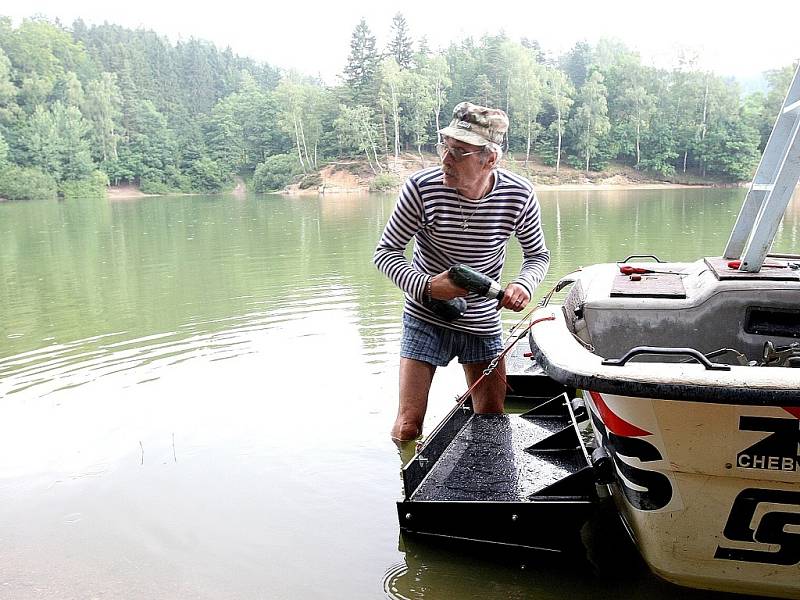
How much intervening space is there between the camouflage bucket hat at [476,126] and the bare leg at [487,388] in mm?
1198

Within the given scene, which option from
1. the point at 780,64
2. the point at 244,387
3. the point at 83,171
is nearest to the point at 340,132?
the point at 83,171

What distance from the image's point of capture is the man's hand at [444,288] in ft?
11.6

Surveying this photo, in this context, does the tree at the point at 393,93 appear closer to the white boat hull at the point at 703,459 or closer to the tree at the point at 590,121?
the tree at the point at 590,121

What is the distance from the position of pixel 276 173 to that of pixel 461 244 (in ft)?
Result: 237

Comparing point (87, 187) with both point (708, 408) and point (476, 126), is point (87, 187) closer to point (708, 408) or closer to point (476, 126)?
point (476, 126)

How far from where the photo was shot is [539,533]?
3316mm

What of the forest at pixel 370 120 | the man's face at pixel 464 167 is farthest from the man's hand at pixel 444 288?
the forest at pixel 370 120

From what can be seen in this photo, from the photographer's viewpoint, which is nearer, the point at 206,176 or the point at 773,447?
the point at 773,447

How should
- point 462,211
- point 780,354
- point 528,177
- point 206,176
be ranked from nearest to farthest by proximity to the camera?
point 780,354 → point 462,211 → point 528,177 → point 206,176

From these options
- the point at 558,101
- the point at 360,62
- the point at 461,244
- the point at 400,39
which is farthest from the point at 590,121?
the point at 461,244

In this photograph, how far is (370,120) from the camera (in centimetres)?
7112

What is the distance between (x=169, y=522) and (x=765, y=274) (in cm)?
307

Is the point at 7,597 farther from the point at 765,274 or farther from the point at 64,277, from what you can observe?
the point at 64,277

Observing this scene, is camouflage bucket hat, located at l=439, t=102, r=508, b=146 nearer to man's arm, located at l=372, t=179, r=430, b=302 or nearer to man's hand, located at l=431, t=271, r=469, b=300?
man's arm, located at l=372, t=179, r=430, b=302
